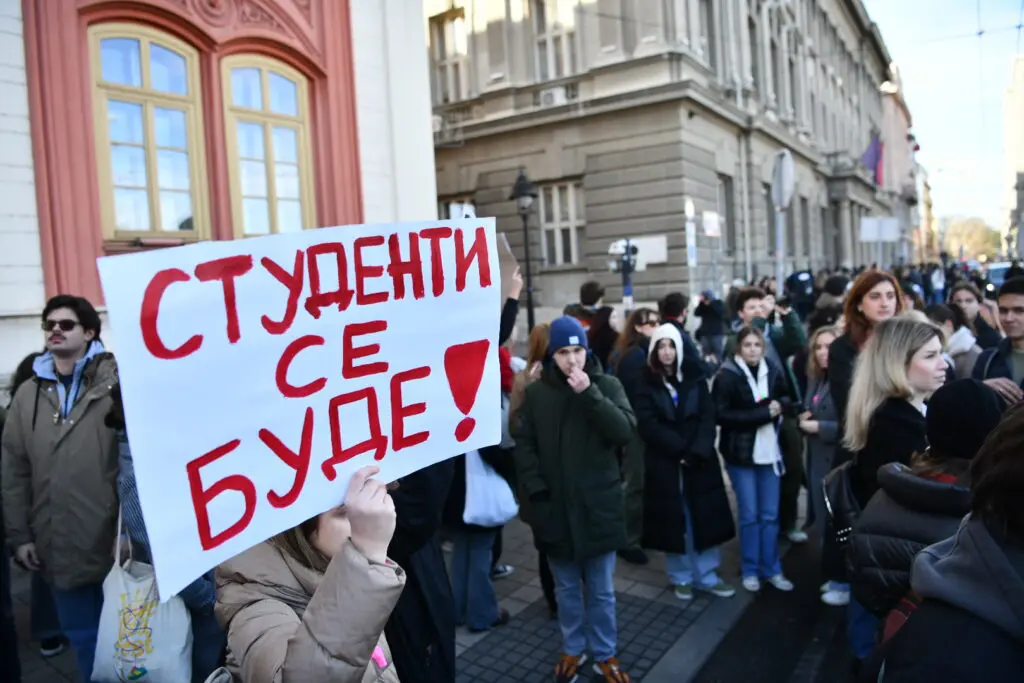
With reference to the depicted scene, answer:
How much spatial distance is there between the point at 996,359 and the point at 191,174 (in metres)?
7.34

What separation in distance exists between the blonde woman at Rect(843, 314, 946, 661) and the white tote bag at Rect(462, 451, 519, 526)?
1.88 m

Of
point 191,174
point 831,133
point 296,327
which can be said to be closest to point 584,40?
point 191,174

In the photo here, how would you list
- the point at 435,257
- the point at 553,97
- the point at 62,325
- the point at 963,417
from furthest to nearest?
the point at 553,97 → the point at 62,325 → the point at 963,417 → the point at 435,257

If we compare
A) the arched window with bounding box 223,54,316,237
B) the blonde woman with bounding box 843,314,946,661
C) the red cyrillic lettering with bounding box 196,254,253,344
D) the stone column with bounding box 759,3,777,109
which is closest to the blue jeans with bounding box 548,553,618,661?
the blonde woman with bounding box 843,314,946,661

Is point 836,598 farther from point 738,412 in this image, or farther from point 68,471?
point 68,471

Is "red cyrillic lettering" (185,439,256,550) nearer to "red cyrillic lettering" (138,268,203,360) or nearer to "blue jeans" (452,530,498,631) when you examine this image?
"red cyrillic lettering" (138,268,203,360)

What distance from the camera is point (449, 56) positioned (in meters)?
21.2

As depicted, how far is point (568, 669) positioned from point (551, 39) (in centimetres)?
1855

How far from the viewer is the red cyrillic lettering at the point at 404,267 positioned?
1.81m

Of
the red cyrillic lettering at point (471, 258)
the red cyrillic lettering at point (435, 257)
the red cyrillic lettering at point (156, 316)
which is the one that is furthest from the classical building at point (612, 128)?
the red cyrillic lettering at point (156, 316)

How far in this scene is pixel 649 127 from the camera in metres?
17.7

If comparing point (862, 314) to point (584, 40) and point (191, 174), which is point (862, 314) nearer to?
point (191, 174)

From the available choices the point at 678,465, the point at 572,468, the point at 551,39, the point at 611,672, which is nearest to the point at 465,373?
the point at 572,468

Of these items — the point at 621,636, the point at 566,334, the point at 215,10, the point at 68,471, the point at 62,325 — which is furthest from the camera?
the point at 215,10
